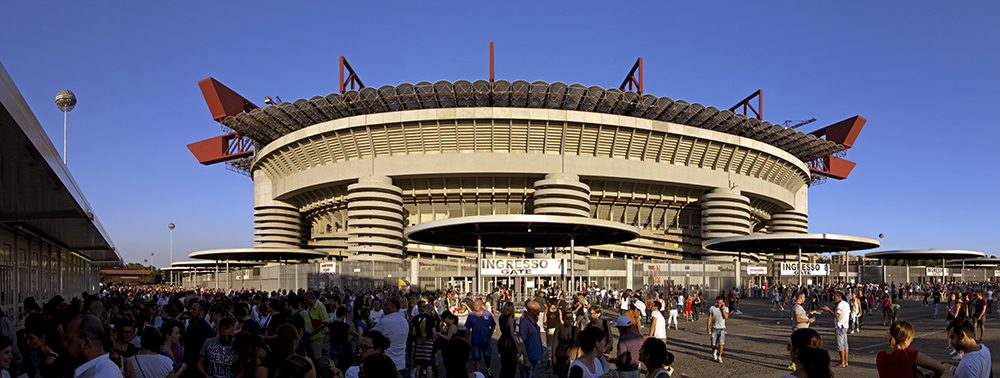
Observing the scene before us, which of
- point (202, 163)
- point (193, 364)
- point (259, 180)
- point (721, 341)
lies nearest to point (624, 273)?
point (721, 341)

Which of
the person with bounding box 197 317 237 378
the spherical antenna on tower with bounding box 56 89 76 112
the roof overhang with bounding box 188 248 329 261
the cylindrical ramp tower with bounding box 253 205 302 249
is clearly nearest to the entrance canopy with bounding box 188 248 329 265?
the roof overhang with bounding box 188 248 329 261

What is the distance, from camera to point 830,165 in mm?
82938

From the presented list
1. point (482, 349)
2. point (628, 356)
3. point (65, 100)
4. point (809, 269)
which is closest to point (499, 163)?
point (809, 269)

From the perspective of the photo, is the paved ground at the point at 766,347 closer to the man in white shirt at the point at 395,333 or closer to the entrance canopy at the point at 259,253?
the man in white shirt at the point at 395,333

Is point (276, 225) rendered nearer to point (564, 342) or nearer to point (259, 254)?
point (259, 254)

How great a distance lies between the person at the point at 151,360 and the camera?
6633 mm

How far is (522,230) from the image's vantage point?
37844mm

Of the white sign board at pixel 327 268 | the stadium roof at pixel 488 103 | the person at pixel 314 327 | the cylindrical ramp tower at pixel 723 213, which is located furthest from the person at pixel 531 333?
the cylindrical ramp tower at pixel 723 213

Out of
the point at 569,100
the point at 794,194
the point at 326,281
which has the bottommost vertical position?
the point at 326,281

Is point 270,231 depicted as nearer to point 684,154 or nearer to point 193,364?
point 684,154

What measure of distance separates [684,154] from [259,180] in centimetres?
3690

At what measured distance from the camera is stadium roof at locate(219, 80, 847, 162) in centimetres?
5225

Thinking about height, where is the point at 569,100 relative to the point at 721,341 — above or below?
above

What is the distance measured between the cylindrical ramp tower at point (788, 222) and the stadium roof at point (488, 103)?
18767 millimetres
